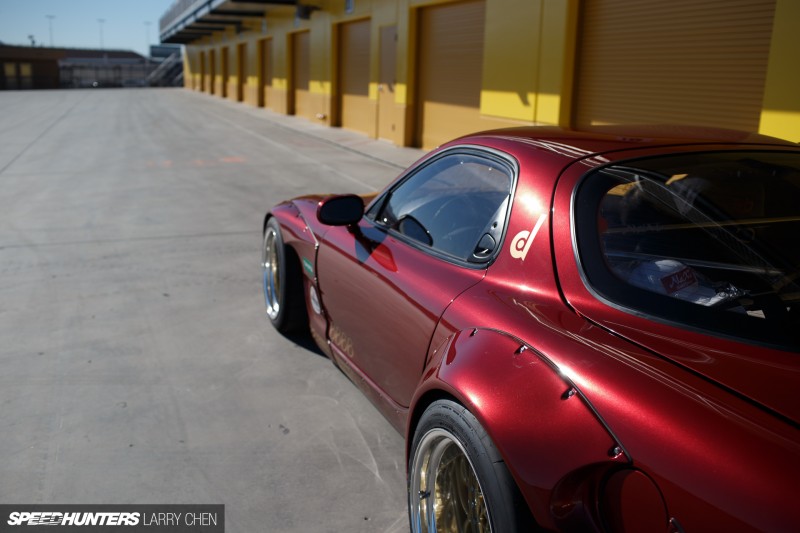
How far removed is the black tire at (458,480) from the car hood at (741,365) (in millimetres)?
493

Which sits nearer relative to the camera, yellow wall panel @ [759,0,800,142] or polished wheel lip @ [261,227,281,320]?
polished wheel lip @ [261,227,281,320]

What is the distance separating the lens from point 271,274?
4887mm

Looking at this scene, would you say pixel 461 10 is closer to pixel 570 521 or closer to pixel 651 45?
pixel 651 45

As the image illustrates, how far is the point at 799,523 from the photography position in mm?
1331

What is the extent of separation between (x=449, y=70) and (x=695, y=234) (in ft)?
46.7

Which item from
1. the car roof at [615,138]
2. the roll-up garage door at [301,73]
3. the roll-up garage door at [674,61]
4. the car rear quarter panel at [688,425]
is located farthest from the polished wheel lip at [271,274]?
the roll-up garage door at [301,73]

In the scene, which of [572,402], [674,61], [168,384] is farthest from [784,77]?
[572,402]

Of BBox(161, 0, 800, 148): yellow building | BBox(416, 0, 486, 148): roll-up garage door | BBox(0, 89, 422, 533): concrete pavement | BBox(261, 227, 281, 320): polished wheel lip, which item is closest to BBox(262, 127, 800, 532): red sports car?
BBox(0, 89, 422, 533): concrete pavement

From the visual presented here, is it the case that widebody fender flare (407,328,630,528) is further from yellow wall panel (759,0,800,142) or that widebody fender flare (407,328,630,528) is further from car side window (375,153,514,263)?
yellow wall panel (759,0,800,142)

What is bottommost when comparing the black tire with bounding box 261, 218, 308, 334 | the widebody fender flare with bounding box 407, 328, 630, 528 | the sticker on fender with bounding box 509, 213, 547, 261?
the black tire with bounding box 261, 218, 308, 334

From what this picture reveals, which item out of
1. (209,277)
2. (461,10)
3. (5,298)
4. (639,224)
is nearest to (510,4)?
(461,10)

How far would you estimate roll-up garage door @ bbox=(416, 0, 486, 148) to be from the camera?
48.5 feet

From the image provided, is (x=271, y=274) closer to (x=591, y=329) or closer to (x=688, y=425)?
(x=591, y=329)

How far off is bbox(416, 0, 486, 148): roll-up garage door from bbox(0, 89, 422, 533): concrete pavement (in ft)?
22.1
